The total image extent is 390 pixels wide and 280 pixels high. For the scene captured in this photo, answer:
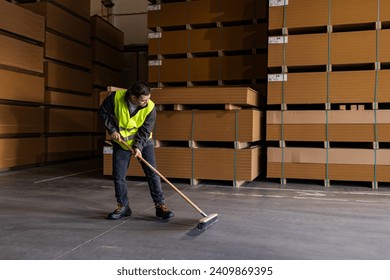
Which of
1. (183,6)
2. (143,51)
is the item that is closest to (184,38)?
(183,6)

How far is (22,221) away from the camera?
12.7ft

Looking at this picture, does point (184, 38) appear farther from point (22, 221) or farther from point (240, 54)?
point (22, 221)

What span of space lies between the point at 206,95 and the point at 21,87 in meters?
3.89

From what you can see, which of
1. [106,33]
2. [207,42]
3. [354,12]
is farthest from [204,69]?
[106,33]

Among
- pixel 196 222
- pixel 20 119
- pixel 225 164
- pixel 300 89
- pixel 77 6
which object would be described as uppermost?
pixel 77 6

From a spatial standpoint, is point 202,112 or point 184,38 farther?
point 184,38

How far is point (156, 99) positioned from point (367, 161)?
11.0ft

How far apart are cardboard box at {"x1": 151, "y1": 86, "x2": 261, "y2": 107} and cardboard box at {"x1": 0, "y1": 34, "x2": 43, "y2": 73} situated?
10.1 ft

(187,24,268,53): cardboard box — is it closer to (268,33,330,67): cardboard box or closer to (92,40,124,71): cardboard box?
(268,33,330,67): cardboard box

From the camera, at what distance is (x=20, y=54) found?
25.1 ft

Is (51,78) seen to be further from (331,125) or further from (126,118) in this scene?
(331,125)

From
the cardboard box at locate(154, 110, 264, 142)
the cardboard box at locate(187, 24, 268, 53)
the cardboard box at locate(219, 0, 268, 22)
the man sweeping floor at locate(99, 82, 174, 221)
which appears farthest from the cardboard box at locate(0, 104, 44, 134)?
the man sweeping floor at locate(99, 82, 174, 221)

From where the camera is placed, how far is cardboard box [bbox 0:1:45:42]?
7258 mm

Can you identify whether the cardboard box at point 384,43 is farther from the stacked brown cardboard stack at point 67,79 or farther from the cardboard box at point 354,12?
the stacked brown cardboard stack at point 67,79
